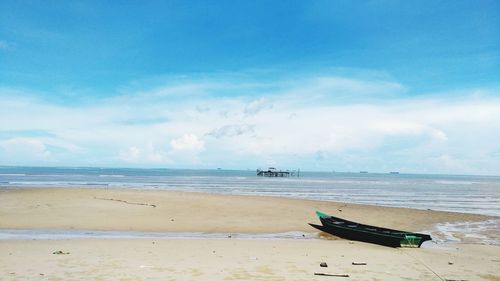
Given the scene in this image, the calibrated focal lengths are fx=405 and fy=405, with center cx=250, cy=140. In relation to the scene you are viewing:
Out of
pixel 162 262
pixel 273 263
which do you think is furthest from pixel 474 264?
pixel 162 262

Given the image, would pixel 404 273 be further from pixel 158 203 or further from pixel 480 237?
pixel 158 203

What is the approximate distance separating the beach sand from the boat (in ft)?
1.45

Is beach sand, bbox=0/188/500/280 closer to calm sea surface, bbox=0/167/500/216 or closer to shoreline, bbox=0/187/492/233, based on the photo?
shoreline, bbox=0/187/492/233

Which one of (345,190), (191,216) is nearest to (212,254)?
(191,216)

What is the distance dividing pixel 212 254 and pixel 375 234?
24.2 feet

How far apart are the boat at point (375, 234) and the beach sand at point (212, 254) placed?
441mm

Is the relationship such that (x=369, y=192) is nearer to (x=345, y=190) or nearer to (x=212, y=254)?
(x=345, y=190)

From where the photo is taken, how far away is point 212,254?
1344cm

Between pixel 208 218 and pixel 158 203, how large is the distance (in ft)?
28.0

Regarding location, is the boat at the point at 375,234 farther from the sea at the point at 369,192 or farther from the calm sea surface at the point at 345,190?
the calm sea surface at the point at 345,190

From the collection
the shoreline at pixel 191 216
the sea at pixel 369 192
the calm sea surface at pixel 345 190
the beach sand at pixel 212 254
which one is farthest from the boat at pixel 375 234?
the calm sea surface at pixel 345 190

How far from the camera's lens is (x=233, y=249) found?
14.6m

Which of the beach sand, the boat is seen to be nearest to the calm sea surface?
the beach sand

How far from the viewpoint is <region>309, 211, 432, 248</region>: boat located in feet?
52.5
